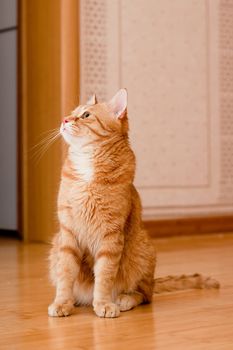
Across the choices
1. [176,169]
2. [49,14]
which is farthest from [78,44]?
[176,169]

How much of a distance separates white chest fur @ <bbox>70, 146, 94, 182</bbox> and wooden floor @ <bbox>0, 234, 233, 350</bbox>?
1.20 ft

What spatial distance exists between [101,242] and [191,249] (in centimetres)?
173

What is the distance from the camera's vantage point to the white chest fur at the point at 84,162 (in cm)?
Result: 183

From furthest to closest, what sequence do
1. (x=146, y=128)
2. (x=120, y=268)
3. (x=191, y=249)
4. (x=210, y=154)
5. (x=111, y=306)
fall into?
(x=210, y=154) < (x=146, y=128) < (x=191, y=249) < (x=120, y=268) < (x=111, y=306)

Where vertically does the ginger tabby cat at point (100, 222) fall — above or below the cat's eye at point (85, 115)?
below

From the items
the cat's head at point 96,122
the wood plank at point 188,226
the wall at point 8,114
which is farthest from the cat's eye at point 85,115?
the wall at point 8,114

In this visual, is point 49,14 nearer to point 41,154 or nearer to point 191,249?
point 41,154

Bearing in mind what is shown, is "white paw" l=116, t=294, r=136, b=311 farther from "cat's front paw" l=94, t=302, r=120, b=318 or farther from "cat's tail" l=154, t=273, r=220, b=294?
"cat's tail" l=154, t=273, r=220, b=294

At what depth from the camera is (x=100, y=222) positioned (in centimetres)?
180

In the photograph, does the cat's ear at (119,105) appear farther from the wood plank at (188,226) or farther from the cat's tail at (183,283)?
the wood plank at (188,226)

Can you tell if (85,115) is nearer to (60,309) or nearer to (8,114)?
(60,309)

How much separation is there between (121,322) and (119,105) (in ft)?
1.91

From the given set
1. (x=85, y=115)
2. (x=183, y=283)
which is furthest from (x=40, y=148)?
(x=85, y=115)

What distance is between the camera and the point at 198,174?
4.23 metres
